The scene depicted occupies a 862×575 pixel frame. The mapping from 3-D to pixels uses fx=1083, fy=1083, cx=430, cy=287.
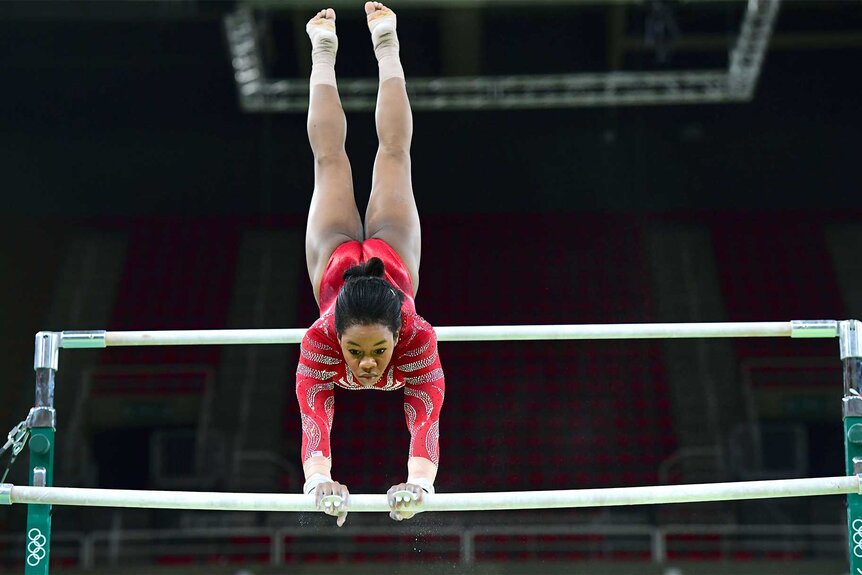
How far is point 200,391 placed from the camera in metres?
11.9

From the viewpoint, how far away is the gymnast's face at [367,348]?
325 centimetres

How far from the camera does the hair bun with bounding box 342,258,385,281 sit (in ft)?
11.2

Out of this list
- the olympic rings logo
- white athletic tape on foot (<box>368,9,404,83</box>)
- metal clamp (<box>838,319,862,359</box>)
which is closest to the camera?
the olympic rings logo

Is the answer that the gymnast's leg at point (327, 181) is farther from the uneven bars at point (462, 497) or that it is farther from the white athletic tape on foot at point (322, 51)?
the uneven bars at point (462, 497)

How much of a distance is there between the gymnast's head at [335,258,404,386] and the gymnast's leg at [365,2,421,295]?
66cm

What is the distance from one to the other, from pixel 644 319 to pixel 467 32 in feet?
12.8

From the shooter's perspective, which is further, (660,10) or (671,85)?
(671,85)

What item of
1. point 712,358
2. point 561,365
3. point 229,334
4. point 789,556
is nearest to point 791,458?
point 789,556

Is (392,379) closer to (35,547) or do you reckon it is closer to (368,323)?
(368,323)

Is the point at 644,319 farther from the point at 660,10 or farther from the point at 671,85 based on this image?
the point at 660,10

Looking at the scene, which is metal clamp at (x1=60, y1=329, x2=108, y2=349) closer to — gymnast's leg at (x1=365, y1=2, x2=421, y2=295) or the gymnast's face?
gymnast's leg at (x1=365, y1=2, x2=421, y2=295)

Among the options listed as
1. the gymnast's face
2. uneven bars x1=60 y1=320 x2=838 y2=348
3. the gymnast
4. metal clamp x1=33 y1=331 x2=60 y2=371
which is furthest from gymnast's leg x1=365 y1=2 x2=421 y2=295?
metal clamp x1=33 y1=331 x2=60 y2=371

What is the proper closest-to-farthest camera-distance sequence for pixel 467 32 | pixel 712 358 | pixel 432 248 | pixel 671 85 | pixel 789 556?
1. pixel 789 556
2. pixel 671 85
3. pixel 467 32
4. pixel 712 358
5. pixel 432 248

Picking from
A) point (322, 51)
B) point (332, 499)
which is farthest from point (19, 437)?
point (322, 51)
